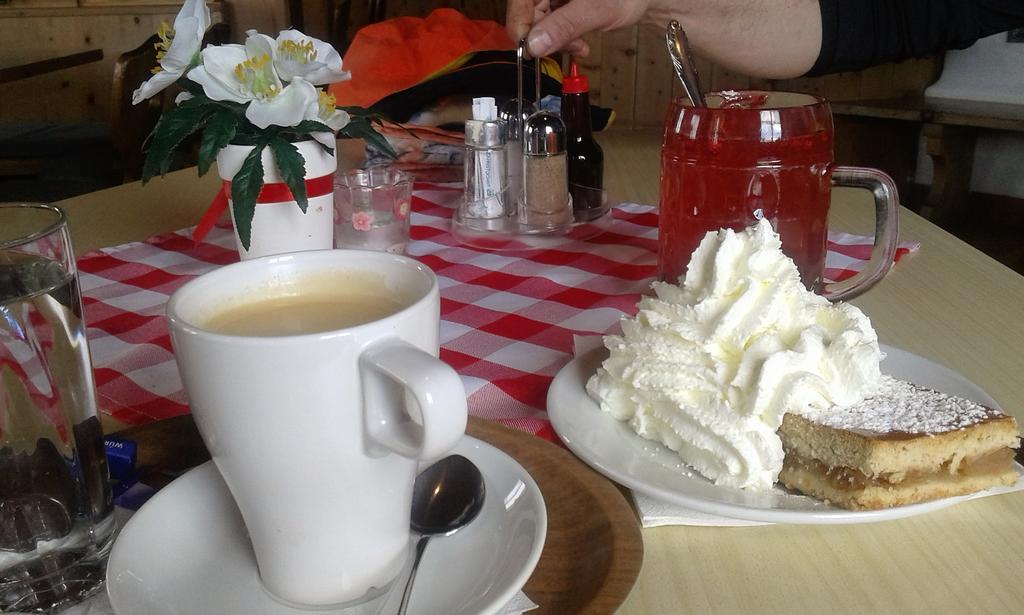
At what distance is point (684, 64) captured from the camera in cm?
89

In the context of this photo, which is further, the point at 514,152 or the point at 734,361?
the point at 514,152

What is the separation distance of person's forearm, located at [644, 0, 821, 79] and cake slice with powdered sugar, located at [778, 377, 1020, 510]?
1167 mm

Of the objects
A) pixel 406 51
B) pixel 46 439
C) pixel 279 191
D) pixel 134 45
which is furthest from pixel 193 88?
pixel 134 45

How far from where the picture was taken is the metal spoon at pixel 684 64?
86 cm

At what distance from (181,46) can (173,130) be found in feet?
0.29

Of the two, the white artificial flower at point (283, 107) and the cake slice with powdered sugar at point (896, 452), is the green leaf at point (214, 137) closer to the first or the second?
the white artificial flower at point (283, 107)

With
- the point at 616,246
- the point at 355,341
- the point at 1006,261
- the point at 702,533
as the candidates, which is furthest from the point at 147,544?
the point at 1006,261

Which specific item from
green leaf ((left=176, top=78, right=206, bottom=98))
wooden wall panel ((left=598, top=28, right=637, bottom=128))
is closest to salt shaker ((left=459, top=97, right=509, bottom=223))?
green leaf ((left=176, top=78, right=206, bottom=98))

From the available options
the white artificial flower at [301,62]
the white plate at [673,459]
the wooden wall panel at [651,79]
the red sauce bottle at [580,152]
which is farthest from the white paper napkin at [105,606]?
the wooden wall panel at [651,79]

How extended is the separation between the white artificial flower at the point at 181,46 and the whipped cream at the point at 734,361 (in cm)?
53

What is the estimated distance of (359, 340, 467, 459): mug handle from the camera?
350 mm

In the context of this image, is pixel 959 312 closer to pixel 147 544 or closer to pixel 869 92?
pixel 147 544

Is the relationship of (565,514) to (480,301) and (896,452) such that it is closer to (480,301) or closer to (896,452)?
(896,452)

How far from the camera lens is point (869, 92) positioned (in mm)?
3629
